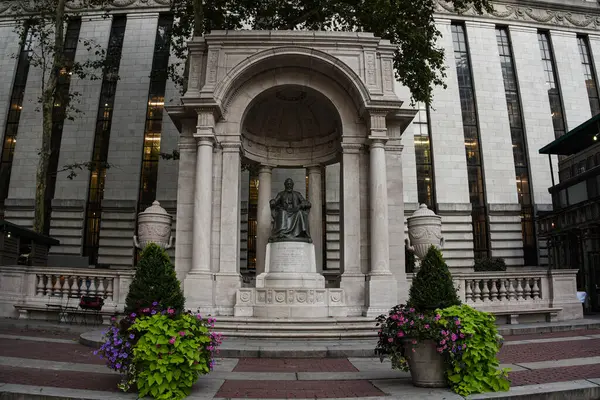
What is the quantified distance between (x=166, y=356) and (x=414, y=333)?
Result: 11.6 ft

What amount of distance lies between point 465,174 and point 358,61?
20.0 metres

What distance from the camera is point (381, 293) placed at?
14297 mm

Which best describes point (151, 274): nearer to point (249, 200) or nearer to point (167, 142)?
point (249, 200)

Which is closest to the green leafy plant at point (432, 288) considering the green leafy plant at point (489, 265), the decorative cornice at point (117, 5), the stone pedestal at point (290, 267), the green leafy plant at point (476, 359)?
the green leafy plant at point (476, 359)

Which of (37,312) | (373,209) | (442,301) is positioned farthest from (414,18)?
(37,312)

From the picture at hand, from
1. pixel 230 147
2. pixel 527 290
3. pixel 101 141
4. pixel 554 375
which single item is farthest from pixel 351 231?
pixel 101 141

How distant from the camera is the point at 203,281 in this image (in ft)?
46.8

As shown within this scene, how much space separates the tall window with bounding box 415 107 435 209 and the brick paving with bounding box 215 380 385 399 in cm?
2695

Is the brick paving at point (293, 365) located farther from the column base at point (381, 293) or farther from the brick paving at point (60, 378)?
the column base at point (381, 293)

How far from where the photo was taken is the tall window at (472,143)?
109ft

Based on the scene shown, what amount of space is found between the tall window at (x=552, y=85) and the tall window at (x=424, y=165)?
1045 cm

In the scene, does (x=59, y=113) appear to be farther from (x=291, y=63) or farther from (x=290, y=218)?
(x=290, y=218)

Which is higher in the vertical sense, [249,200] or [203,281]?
[249,200]

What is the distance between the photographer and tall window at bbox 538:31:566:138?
35503 mm
